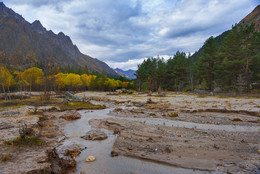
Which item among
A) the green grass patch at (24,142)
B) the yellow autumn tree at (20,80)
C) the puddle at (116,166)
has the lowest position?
the puddle at (116,166)

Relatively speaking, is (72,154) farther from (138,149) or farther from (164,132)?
(164,132)

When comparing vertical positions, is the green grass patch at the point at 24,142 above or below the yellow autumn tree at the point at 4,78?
below

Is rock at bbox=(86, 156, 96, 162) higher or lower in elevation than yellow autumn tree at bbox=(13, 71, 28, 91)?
lower

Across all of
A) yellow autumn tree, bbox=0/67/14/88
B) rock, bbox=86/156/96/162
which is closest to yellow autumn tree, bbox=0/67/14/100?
yellow autumn tree, bbox=0/67/14/88

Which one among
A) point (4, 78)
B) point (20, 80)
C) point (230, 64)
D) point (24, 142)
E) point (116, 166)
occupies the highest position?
point (230, 64)

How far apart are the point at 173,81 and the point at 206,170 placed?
65.6 meters

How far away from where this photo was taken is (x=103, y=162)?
6.21 m

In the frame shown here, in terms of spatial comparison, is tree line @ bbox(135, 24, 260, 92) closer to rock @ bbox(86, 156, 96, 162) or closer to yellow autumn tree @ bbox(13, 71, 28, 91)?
rock @ bbox(86, 156, 96, 162)

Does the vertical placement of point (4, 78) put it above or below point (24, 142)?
above

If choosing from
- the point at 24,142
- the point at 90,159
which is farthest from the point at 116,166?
the point at 24,142

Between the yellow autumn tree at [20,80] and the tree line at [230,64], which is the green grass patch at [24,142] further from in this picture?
the yellow autumn tree at [20,80]

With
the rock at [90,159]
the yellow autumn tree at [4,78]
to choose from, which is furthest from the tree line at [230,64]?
the yellow autumn tree at [4,78]

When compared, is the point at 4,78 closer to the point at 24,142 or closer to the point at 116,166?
the point at 24,142

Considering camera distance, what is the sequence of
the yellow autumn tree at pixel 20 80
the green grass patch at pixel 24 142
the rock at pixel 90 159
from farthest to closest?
the yellow autumn tree at pixel 20 80 < the green grass patch at pixel 24 142 < the rock at pixel 90 159
